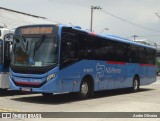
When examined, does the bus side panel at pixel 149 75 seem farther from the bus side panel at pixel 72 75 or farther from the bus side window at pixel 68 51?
the bus side window at pixel 68 51

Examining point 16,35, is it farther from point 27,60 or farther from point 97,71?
point 97,71

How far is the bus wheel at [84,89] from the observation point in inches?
701

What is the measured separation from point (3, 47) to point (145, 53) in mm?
11647

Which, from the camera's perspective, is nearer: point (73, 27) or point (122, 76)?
point (73, 27)

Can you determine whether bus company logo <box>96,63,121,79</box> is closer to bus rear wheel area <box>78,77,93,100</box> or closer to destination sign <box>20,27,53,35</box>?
bus rear wheel area <box>78,77,93,100</box>

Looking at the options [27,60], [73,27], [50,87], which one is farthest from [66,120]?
[73,27]

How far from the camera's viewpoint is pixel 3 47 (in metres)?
18.2

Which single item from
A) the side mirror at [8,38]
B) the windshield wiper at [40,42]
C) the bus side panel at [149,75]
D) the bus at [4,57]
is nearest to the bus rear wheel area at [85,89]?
the windshield wiper at [40,42]

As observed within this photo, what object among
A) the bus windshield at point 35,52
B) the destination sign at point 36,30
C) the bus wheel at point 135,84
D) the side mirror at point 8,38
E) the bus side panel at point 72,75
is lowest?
the bus wheel at point 135,84

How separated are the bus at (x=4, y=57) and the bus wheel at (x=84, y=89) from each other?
3332 millimetres

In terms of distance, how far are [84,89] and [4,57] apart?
3834 millimetres

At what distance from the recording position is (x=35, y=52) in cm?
→ 1598

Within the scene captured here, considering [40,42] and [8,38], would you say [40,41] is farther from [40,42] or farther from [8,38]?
→ [8,38]

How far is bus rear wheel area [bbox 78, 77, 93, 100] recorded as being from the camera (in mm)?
17828
